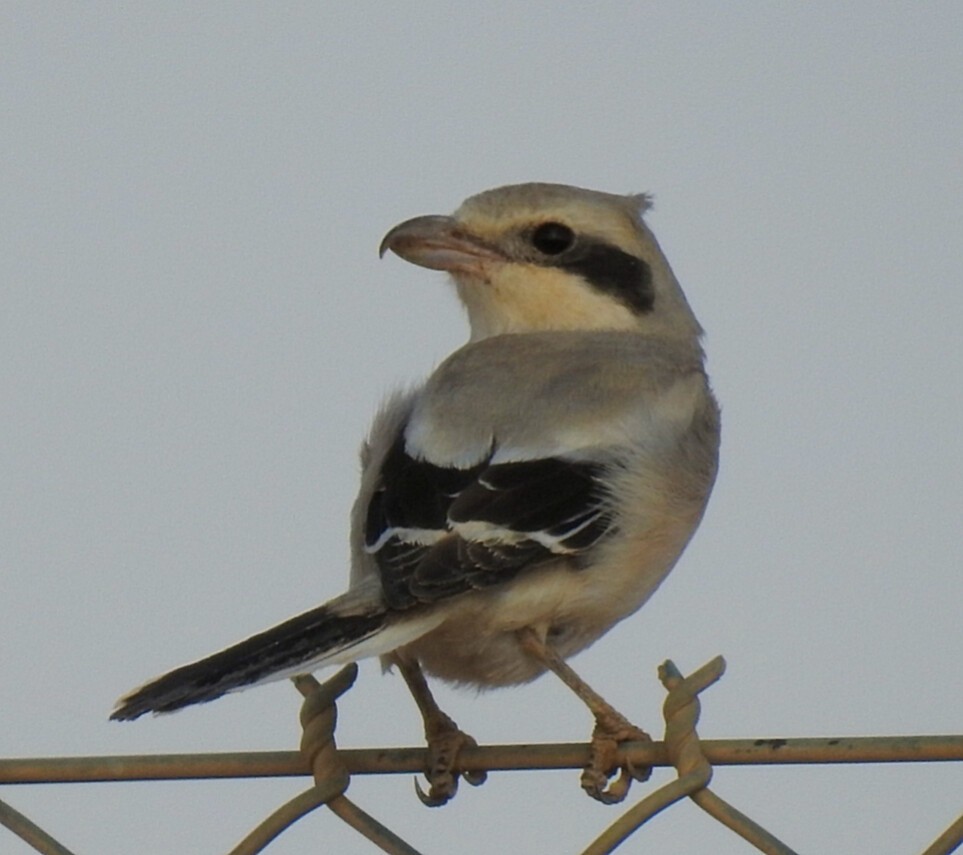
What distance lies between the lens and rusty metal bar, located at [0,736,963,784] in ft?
7.14

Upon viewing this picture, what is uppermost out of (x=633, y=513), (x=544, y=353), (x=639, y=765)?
(x=544, y=353)

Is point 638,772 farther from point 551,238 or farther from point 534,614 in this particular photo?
point 551,238

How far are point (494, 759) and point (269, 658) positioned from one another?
0.67 metres

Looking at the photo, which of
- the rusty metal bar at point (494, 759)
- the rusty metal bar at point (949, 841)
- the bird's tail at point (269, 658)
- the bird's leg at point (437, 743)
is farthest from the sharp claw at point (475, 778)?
the rusty metal bar at point (949, 841)

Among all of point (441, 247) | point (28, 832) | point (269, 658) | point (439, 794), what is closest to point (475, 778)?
point (439, 794)

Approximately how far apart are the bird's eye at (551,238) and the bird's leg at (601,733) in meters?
1.44

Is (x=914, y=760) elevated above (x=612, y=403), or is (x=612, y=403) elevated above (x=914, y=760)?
(x=612, y=403)

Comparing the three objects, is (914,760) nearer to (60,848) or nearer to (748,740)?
(748,740)

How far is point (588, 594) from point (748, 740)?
140 centimetres

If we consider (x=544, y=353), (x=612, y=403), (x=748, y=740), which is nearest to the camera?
(x=748, y=740)

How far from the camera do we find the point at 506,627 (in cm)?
359

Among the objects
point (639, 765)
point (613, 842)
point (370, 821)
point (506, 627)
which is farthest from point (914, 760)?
point (506, 627)

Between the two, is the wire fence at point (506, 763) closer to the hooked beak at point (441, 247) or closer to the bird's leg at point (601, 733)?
the bird's leg at point (601, 733)

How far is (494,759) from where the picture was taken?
2.51 metres
